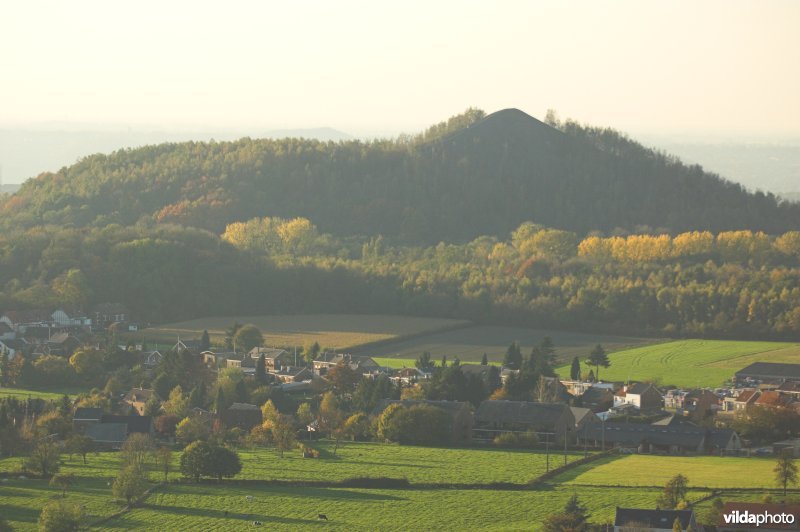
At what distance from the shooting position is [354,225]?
113375 mm

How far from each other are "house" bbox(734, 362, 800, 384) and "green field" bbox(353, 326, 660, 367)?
7.71 metres

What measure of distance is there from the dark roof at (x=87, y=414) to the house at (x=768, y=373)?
25.0m

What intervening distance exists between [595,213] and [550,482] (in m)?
79.5

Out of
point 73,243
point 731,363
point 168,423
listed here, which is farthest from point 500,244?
point 168,423

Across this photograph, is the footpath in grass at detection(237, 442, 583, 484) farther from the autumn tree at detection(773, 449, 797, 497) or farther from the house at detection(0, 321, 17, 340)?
the house at detection(0, 321, 17, 340)

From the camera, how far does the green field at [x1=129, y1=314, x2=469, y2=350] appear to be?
67312mm

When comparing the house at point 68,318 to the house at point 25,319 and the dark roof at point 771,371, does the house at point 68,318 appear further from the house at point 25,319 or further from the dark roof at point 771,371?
the dark roof at point 771,371

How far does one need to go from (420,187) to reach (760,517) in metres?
90.1

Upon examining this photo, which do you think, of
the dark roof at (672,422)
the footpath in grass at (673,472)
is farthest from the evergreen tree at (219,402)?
the dark roof at (672,422)

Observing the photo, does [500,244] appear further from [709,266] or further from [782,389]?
[782,389]

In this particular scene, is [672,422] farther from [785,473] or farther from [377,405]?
[785,473]

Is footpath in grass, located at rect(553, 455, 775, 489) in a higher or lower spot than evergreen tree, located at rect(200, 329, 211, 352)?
lower

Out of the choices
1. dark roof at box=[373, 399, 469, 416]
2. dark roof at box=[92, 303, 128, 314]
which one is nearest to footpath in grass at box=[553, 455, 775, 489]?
dark roof at box=[373, 399, 469, 416]

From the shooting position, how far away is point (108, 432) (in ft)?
151
